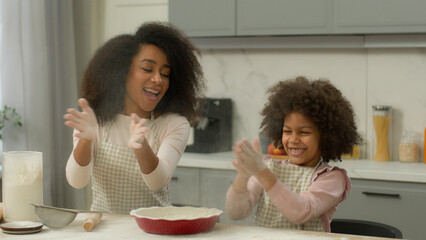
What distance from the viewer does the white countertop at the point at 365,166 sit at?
7.41ft

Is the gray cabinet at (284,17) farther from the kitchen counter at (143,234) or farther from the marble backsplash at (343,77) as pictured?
the kitchen counter at (143,234)

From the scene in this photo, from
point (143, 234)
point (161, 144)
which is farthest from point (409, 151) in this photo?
point (143, 234)

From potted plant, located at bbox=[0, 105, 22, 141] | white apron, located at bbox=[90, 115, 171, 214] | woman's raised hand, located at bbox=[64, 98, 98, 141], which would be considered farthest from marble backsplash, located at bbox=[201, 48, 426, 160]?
woman's raised hand, located at bbox=[64, 98, 98, 141]

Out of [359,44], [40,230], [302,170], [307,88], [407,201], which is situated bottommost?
[407,201]

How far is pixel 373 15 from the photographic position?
98.0 inches

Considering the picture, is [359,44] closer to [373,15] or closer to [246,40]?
[373,15]

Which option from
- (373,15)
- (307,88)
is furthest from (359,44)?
(307,88)

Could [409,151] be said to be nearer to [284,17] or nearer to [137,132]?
[284,17]

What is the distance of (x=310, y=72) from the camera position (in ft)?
9.42

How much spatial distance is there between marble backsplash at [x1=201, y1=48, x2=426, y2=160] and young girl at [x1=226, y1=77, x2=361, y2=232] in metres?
1.34

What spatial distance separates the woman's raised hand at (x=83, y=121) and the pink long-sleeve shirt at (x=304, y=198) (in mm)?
352

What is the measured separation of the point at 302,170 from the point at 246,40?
1531 mm

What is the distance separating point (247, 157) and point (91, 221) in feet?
1.26

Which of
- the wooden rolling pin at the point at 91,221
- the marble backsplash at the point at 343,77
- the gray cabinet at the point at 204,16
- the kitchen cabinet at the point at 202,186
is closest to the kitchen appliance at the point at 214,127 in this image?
the marble backsplash at the point at 343,77
